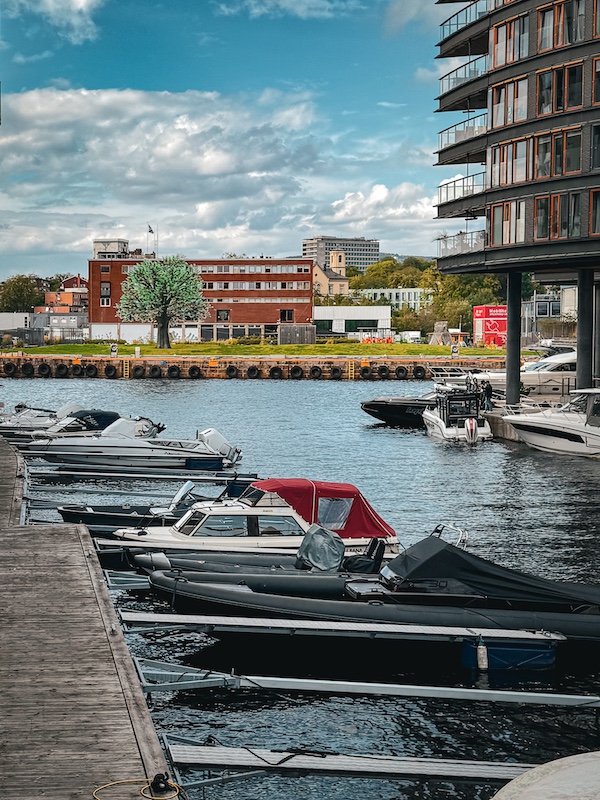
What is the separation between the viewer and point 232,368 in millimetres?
132625

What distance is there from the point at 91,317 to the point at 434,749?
167505mm

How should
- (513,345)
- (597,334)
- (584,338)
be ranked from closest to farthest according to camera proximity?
(584,338) < (513,345) < (597,334)

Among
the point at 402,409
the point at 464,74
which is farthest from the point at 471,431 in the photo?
the point at 464,74

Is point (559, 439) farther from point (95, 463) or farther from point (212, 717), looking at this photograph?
point (212, 717)

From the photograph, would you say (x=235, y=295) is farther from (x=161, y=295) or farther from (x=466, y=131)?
(x=466, y=131)

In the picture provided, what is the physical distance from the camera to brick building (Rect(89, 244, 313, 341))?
574ft

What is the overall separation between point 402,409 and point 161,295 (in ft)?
285

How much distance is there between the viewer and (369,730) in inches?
679

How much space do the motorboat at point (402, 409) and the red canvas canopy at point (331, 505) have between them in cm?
4454

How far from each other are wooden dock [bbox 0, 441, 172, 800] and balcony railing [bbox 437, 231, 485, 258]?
143ft

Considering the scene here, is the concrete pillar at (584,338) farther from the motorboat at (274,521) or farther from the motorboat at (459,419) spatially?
the motorboat at (274,521)

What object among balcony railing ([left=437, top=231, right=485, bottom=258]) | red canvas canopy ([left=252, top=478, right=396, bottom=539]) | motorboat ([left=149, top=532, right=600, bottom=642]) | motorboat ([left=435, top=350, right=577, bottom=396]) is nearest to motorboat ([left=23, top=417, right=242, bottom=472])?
red canvas canopy ([left=252, top=478, right=396, bottom=539])

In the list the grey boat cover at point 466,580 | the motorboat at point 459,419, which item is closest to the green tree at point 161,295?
the motorboat at point 459,419

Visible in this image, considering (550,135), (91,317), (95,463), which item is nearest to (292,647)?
(95,463)
